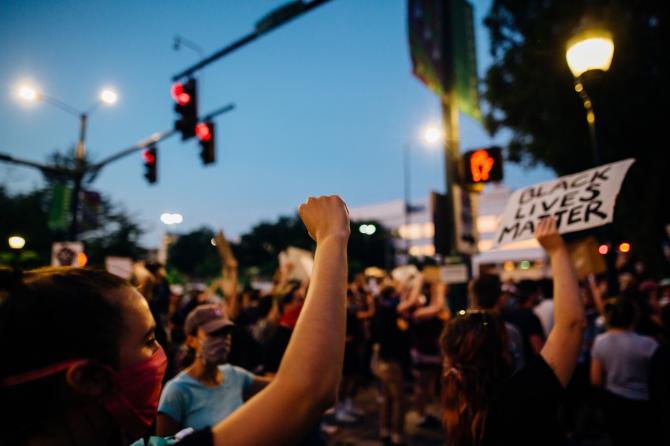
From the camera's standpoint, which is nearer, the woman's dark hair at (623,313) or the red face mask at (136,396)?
the red face mask at (136,396)

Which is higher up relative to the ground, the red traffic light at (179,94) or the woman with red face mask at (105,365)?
the red traffic light at (179,94)

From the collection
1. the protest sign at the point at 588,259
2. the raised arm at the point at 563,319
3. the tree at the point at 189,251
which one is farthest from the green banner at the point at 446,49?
the tree at the point at 189,251

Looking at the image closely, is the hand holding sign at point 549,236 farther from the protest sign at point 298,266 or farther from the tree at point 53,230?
the tree at point 53,230

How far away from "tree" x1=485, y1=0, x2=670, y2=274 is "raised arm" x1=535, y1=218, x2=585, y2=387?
14829 mm

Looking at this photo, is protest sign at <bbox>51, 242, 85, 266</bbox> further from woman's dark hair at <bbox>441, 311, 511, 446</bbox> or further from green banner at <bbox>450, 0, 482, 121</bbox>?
woman's dark hair at <bbox>441, 311, 511, 446</bbox>

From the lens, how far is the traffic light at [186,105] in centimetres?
984

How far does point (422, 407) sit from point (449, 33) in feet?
21.8

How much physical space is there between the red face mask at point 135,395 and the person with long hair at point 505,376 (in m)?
1.51

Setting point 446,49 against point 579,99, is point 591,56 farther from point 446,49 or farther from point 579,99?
point 579,99

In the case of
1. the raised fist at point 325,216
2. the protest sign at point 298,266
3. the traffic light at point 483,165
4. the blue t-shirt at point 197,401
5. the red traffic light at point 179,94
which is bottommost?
the blue t-shirt at point 197,401

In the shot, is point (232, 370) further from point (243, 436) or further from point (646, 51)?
point (646, 51)

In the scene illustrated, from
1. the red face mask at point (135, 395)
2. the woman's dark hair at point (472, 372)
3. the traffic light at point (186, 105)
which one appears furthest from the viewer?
the traffic light at point (186, 105)

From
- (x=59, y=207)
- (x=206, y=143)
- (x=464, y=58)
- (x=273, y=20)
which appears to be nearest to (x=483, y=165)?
(x=464, y=58)

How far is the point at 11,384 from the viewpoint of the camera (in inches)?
40.3
